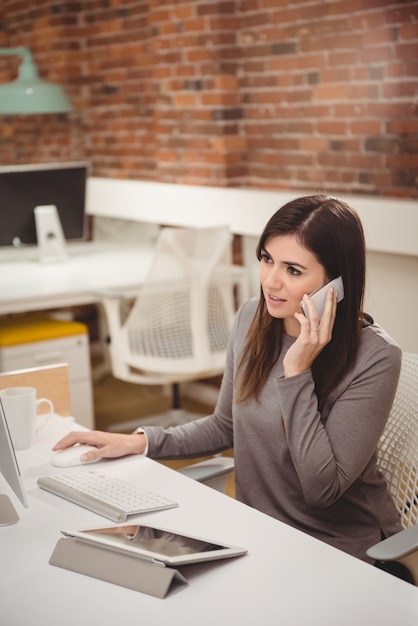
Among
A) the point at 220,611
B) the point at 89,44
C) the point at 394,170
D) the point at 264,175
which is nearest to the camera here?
the point at 220,611

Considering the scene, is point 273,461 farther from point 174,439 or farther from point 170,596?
point 170,596

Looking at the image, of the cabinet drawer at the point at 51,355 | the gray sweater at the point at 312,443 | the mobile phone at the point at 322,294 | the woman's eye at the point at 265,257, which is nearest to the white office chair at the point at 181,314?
the cabinet drawer at the point at 51,355

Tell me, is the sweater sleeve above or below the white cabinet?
above

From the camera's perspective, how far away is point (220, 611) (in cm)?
138

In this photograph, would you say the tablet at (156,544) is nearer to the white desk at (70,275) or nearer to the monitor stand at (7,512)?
the monitor stand at (7,512)

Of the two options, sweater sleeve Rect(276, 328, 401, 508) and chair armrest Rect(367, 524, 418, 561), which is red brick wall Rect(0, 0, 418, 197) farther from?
chair armrest Rect(367, 524, 418, 561)

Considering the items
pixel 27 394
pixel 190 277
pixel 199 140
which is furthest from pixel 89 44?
pixel 27 394

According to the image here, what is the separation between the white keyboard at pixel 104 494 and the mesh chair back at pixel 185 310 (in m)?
2.10

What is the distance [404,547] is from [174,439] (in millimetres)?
731

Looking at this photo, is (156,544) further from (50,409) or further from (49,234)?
(49,234)

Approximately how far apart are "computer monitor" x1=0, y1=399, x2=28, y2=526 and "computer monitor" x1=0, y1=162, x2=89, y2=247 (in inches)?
119

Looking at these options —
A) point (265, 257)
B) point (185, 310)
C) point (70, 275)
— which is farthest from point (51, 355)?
point (265, 257)

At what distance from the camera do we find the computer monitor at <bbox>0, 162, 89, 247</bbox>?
4641 millimetres

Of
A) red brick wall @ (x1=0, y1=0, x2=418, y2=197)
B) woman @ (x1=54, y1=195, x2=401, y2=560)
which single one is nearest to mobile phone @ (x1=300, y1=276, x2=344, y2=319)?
woman @ (x1=54, y1=195, x2=401, y2=560)
